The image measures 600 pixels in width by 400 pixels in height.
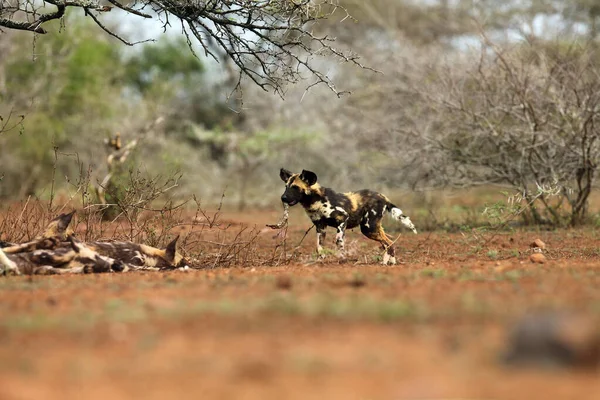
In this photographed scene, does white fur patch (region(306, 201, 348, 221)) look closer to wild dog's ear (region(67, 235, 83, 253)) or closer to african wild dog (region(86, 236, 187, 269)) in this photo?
african wild dog (region(86, 236, 187, 269))

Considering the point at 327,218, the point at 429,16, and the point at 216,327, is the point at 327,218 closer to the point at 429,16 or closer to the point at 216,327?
the point at 216,327

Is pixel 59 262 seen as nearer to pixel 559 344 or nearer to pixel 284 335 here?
pixel 284 335

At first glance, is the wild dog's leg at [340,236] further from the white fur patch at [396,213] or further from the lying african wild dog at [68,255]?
the lying african wild dog at [68,255]

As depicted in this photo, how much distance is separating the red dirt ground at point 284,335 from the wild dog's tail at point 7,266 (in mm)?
472

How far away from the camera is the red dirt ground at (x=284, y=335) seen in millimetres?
3735

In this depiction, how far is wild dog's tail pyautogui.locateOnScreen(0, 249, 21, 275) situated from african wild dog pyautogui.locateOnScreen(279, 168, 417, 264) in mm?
2892

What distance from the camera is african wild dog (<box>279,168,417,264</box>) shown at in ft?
31.2

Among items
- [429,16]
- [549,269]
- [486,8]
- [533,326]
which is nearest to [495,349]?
[533,326]

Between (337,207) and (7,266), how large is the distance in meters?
3.58

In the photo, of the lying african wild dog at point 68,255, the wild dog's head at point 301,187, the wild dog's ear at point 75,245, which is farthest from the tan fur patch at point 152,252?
the wild dog's head at point 301,187

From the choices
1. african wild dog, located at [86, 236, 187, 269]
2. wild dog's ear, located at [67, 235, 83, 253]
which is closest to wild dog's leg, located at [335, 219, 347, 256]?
african wild dog, located at [86, 236, 187, 269]

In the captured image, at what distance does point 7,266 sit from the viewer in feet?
26.3

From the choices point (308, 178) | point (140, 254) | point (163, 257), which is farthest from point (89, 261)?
point (308, 178)

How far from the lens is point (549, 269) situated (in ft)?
25.1
